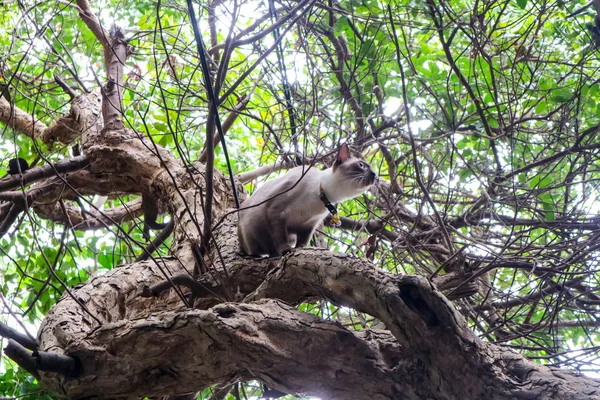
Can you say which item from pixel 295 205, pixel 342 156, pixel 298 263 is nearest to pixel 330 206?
pixel 295 205

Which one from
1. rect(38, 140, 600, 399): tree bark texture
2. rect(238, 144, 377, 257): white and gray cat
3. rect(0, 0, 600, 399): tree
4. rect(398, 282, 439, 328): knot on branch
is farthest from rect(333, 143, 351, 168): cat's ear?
rect(398, 282, 439, 328): knot on branch

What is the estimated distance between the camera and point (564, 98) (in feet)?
13.5

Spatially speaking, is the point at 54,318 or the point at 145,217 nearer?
the point at 54,318

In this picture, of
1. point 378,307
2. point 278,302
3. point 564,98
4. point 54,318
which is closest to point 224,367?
point 278,302

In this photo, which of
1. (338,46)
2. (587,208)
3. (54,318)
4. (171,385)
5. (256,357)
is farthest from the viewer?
(338,46)

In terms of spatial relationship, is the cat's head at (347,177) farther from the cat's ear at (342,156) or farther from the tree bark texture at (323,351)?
the tree bark texture at (323,351)

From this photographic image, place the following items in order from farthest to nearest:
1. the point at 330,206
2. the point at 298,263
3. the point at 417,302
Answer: the point at 330,206
the point at 298,263
the point at 417,302

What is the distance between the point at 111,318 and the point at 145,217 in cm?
187

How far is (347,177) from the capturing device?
4.36 meters

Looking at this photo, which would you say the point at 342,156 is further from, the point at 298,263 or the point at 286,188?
the point at 298,263

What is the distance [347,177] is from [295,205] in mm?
470

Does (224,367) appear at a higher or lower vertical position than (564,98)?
lower

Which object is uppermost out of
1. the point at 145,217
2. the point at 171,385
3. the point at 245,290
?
the point at 145,217

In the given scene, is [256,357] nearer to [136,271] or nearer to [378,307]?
[378,307]
